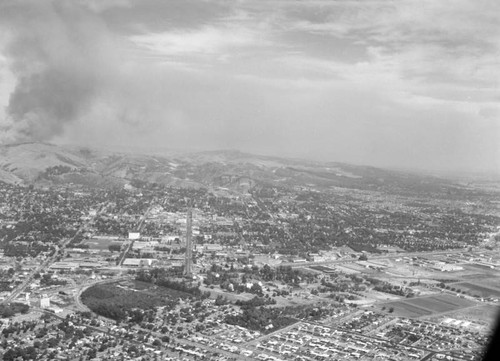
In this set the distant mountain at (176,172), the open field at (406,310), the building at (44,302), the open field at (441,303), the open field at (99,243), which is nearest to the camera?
the building at (44,302)

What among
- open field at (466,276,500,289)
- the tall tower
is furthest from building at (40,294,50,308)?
open field at (466,276,500,289)

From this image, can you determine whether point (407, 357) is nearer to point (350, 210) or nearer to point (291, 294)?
point (291, 294)

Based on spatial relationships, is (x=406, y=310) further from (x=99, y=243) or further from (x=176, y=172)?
(x=176, y=172)

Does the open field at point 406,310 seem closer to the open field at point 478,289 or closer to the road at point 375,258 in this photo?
the open field at point 478,289

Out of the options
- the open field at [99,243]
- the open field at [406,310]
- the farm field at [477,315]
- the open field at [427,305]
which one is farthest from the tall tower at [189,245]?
the farm field at [477,315]

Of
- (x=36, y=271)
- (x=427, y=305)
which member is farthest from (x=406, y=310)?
(x=36, y=271)

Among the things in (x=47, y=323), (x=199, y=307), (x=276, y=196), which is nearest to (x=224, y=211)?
(x=276, y=196)

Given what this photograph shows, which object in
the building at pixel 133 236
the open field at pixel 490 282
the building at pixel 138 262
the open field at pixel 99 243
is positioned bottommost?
the open field at pixel 99 243
